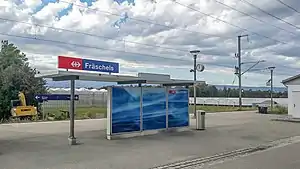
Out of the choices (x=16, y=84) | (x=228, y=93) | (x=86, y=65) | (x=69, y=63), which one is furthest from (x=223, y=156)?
(x=228, y=93)

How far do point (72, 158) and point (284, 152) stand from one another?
7.32 metres

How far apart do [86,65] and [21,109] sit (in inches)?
657

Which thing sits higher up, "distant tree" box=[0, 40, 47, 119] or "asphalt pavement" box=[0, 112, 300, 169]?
"distant tree" box=[0, 40, 47, 119]

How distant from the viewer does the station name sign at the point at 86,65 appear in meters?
14.4

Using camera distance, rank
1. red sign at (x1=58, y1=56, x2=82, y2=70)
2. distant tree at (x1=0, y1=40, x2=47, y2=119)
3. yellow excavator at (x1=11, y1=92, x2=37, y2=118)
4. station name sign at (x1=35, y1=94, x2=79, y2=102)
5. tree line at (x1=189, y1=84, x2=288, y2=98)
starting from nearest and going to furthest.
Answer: red sign at (x1=58, y1=56, x2=82, y2=70), yellow excavator at (x1=11, y1=92, x2=37, y2=118), station name sign at (x1=35, y1=94, x2=79, y2=102), distant tree at (x1=0, y1=40, x2=47, y2=119), tree line at (x1=189, y1=84, x2=288, y2=98)

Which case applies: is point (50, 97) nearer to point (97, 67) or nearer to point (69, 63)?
point (97, 67)

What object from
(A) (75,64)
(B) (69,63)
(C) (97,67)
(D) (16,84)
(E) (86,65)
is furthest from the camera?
(D) (16,84)

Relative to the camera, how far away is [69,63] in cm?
1452

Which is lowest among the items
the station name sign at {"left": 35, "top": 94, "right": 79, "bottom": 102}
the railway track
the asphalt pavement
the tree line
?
the railway track

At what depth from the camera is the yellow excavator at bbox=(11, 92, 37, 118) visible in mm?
29719

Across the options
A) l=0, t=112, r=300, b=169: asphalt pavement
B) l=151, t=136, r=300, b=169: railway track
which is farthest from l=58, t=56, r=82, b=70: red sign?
l=151, t=136, r=300, b=169: railway track

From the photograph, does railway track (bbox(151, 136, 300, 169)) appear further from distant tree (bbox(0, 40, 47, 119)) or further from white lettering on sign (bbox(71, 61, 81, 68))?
distant tree (bbox(0, 40, 47, 119))

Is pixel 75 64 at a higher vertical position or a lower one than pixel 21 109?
higher

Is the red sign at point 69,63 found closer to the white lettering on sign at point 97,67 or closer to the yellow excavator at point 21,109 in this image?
the white lettering on sign at point 97,67
